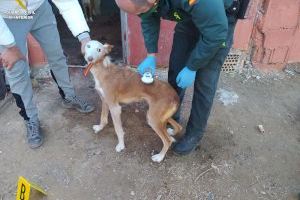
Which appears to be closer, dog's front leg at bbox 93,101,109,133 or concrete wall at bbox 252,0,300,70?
dog's front leg at bbox 93,101,109,133

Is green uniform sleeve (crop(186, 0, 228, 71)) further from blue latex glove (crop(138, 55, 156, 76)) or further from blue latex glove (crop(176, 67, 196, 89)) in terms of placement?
blue latex glove (crop(138, 55, 156, 76))

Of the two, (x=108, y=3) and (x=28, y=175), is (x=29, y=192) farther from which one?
(x=108, y=3)

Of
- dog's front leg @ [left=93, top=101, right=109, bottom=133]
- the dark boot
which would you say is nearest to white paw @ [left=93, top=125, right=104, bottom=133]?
dog's front leg @ [left=93, top=101, right=109, bottom=133]

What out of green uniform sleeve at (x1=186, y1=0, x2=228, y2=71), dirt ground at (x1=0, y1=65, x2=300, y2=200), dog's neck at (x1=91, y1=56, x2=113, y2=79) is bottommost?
dirt ground at (x1=0, y1=65, x2=300, y2=200)

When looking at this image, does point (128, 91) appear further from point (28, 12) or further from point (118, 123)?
point (28, 12)

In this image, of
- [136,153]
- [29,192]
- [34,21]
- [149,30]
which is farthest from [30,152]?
[149,30]

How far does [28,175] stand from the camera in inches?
127

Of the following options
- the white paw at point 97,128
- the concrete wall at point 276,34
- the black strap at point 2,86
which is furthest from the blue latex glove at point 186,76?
the black strap at point 2,86

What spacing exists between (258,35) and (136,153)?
7.24 feet

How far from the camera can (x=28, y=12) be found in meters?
3.04

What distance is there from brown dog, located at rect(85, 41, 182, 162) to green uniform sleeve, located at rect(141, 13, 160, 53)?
327 mm

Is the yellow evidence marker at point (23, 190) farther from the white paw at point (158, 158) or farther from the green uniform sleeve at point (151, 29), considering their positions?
the green uniform sleeve at point (151, 29)

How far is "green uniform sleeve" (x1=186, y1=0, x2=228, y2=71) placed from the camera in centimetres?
224

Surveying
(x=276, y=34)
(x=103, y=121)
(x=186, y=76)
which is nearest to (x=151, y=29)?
(x=186, y=76)
